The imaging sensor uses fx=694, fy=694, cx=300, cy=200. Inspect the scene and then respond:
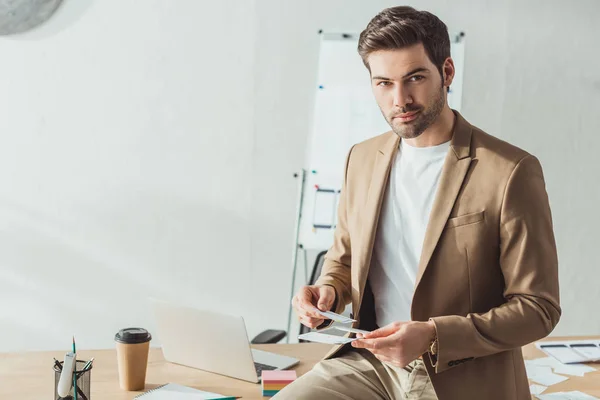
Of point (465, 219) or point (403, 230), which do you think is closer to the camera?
point (465, 219)

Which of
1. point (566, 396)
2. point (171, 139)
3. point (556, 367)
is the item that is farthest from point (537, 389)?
point (171, 139)

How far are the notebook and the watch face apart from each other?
2.46 metres

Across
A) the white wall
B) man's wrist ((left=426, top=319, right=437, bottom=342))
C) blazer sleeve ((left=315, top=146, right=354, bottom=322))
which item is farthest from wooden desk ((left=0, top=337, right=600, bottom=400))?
the white wall

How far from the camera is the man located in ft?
5.30

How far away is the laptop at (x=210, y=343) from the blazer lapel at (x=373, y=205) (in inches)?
13.1

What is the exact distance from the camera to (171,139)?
12.2 ft

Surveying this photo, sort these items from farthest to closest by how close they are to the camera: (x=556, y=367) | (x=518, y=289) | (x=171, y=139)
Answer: (x=171, y=139) < (x=556, y=367) < (x=518, y=289)

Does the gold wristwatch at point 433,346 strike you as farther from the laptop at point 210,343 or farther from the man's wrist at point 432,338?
the laptop at point 210,343

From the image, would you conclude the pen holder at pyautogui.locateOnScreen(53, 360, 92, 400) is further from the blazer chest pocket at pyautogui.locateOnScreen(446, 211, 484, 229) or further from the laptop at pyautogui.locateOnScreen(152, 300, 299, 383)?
the blazer chest pocket at pyautogui.locateOnScreen(446, 211, 484, 229)

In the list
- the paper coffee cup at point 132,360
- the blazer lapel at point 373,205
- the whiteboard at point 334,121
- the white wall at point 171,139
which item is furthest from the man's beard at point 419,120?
the white wall at point 171,139

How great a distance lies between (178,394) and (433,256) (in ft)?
2.39

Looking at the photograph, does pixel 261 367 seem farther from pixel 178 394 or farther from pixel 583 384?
pixel 583 384

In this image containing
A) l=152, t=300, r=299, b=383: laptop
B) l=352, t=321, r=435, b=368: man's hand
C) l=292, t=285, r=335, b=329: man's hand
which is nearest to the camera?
l=352, t=321, r=435, b=368: man's hand

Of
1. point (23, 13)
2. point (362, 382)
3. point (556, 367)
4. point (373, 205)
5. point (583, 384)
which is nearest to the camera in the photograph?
point (362, 382)
